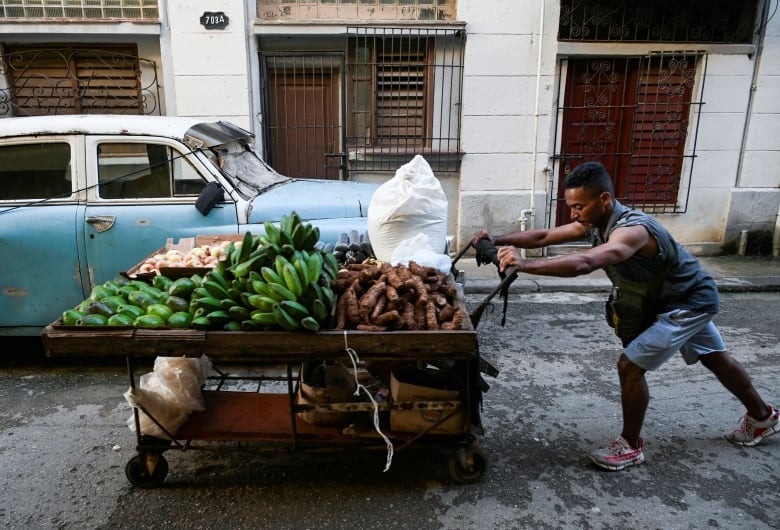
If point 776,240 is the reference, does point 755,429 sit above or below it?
below

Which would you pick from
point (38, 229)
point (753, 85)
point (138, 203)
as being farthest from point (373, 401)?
point (753, 85)

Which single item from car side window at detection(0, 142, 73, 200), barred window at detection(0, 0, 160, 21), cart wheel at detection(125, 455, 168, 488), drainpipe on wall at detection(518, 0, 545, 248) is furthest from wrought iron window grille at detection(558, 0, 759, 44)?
cart wheel at detection(125, 455, 168, 488)

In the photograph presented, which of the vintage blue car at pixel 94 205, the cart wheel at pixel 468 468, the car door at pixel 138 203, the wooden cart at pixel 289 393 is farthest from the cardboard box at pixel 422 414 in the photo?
the car door at pixel 138 203

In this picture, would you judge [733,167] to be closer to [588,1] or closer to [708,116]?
[708,116]

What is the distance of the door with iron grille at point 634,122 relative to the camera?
299 inches

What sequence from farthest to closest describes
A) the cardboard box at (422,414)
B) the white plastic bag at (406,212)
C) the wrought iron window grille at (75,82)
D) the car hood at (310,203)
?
the wrought iron window grille at (75,82)
the car hood at (310,203)
the white plastic bag at (406,212)
the cardboard box at (422,414)

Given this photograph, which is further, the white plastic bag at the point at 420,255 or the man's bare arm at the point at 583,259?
the white plastic bag at the point at 420,255

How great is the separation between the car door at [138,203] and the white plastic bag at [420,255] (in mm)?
1655

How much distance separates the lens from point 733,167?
311 inches

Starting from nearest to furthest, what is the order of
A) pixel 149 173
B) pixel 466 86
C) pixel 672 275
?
pixel 672 275
pixel 149 173
pixel 466 86

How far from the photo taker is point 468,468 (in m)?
3.04

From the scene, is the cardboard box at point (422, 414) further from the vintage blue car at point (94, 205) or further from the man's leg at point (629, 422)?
the vintage blue car at point (94, 205)

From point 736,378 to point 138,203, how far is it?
14.3ft

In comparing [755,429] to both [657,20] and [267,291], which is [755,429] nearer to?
[267,291]
